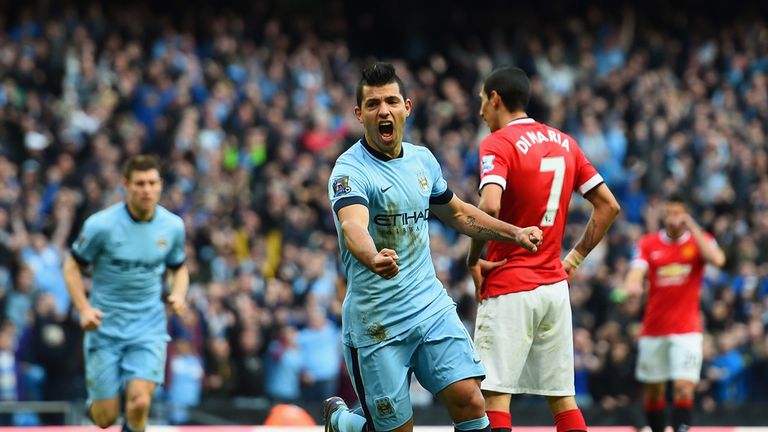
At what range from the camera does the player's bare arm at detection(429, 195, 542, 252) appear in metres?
7.88

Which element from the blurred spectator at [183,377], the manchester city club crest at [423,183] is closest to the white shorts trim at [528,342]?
the manchester city club crest at [423,183]

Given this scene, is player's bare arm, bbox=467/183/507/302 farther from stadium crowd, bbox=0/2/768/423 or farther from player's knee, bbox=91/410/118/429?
stadium crowd, bbox=0/2/768/423

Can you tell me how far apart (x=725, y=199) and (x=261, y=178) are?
23.7ft

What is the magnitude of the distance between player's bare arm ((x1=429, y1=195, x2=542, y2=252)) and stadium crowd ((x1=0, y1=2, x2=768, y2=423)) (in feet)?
23.3

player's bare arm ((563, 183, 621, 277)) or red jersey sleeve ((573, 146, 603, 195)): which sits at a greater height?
red jersey sleeve ((573, 146, 603, 195))

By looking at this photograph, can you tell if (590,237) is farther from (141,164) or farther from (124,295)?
(124,295)

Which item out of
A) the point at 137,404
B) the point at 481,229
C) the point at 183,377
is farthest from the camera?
the point at 183,377

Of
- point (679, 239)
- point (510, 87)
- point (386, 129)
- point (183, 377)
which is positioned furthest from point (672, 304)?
point (183, 377)

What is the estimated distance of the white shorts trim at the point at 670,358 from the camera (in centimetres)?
1217

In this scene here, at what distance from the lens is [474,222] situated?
26.1 ft

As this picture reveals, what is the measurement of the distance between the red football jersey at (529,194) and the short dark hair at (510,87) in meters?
0.12

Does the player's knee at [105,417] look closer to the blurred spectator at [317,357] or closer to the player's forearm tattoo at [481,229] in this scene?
the player's forearm tattoo at [481,229]

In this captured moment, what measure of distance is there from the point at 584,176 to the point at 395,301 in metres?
1.86

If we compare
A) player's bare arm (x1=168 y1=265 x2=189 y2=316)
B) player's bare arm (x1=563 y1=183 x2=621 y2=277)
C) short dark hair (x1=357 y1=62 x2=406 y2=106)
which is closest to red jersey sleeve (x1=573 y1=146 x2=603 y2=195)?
player's bare arm (x1=563 y1=183 x2=621 y2=277)
